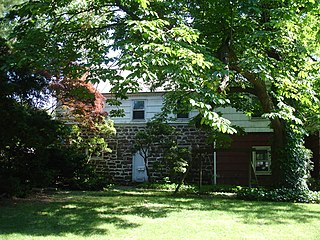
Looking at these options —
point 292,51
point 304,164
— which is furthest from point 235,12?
point 304,164

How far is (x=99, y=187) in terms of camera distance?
44.2ft

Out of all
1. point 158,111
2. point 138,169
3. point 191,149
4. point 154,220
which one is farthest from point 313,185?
point 154,220

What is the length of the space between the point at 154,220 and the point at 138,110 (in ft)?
35.2

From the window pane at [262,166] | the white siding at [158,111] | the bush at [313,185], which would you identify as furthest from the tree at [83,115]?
the bush at [313,185]

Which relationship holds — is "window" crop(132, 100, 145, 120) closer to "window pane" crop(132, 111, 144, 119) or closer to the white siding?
"window pane" crop(132, 111, 144, 119)

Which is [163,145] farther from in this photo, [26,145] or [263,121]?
[26,145]

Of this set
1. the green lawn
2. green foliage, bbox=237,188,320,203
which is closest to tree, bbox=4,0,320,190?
green foliage, bbox=237,188,320,203

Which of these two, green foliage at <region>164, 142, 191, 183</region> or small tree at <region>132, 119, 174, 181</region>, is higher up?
small tree at <region>132, 119, 174, 181</region>

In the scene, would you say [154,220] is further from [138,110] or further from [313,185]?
[138,110]

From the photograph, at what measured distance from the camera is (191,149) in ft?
53.9

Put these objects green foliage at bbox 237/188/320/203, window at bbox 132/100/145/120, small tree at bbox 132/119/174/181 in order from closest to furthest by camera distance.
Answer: green foliage at bbox 237/188/320/203
small tree at bbox 132/119/174/181
window at bbox 132/100/145/120

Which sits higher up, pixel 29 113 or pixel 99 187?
pixel 29 113

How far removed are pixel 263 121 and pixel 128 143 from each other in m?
6.70

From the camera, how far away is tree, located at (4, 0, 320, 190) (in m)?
5.96
